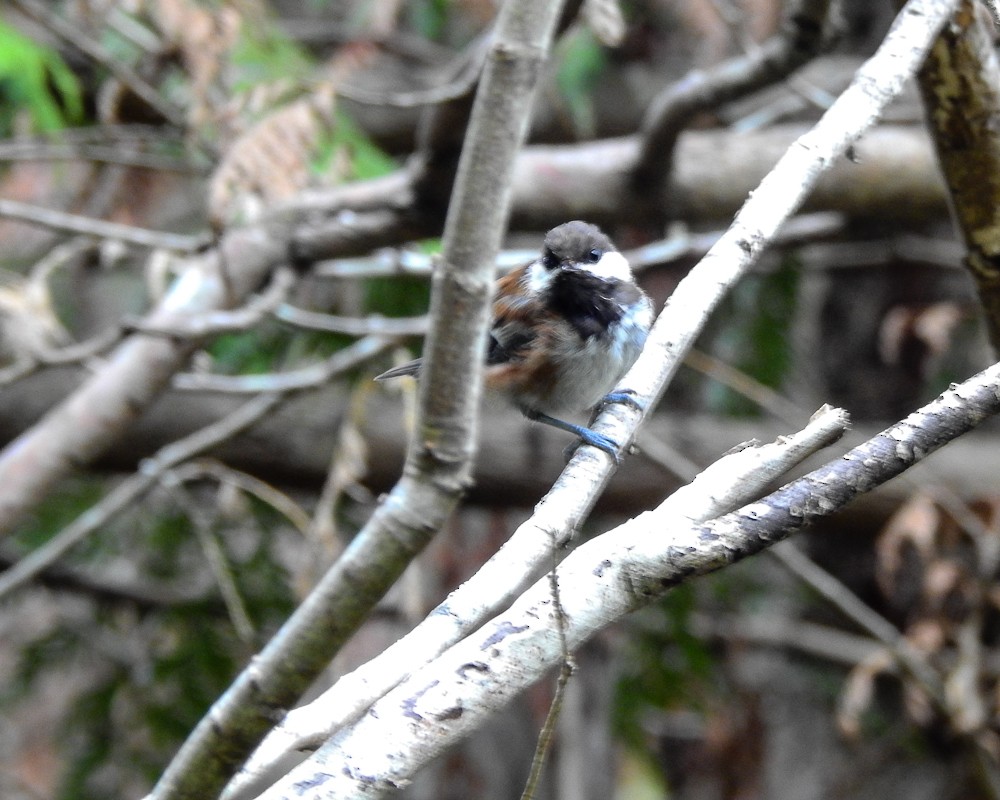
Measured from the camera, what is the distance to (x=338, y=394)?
4.74m

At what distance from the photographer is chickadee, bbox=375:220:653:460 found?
2852 millimetres

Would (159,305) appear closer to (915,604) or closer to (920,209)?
(920,209)

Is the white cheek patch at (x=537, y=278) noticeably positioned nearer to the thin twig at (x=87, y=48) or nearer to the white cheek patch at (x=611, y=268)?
the white cheek patch at (x=611, y=268)

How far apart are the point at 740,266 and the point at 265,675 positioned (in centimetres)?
105

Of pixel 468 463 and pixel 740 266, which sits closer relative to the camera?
pixel 468 463

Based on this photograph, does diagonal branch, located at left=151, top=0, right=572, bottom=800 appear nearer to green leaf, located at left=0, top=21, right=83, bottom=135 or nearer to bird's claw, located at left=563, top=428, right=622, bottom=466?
bird's claw, located at left=563, top=428, right=622, bottom=466

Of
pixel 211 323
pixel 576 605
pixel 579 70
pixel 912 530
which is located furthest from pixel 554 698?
pixel 579 70

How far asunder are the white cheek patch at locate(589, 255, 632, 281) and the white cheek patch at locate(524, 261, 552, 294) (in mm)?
131

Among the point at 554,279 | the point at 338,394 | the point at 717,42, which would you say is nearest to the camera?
the point at 554,279

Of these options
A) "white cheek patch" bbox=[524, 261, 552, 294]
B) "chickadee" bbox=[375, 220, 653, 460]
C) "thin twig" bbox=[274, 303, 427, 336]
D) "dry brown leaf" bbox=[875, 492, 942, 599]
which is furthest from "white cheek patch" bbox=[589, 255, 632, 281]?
"dry brown leaf" bbox=[875, 492, 942, 599]

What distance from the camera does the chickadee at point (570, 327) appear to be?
285 cm

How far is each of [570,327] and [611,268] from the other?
0.20 metres

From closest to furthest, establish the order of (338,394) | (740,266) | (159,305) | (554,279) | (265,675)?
(265,675) → (740,266) → (554,279) → (159,305) → (338,394)

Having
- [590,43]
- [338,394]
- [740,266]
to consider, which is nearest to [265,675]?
[740,266]
